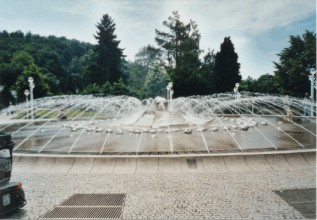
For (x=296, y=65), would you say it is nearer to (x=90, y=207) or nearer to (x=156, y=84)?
(x=156, y=84)

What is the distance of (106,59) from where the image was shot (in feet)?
199

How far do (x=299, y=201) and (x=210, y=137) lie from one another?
656cm

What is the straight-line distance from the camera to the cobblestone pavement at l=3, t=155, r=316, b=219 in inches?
243

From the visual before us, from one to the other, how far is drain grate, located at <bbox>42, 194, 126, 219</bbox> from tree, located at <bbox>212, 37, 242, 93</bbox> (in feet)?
143

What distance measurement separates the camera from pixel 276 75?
1858 inches

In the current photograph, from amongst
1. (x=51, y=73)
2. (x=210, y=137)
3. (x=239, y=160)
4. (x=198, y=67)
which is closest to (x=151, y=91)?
(x=198, y=67)

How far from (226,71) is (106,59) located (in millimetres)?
23695

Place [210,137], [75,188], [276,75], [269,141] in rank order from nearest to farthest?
1. [75,188]
2. [269,141]
3. [210,137]
4. [276,75]

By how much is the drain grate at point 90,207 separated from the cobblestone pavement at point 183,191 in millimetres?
177

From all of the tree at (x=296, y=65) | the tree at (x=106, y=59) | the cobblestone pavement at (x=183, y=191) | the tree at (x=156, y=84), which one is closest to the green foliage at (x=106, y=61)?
the tree at (x=106, y=59)

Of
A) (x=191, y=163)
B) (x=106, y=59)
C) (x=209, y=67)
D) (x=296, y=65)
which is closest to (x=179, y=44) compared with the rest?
(x=209, y=67)

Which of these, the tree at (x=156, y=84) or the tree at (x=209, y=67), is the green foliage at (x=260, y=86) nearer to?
the tree at (x=209, y=67)

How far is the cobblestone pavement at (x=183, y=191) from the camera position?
6.17 m

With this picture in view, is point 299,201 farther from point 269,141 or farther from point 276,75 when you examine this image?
point 276,75
